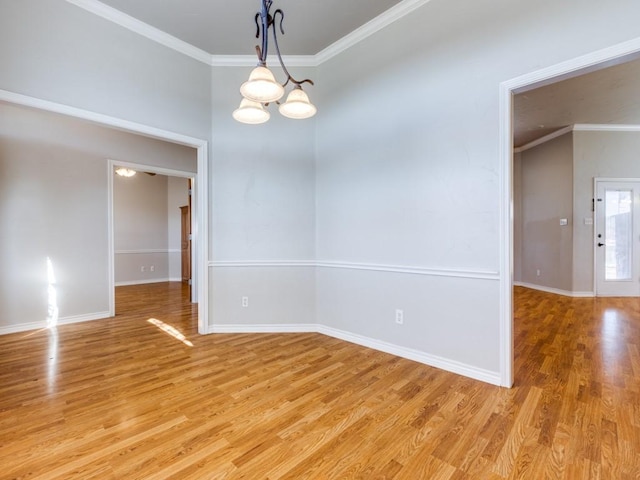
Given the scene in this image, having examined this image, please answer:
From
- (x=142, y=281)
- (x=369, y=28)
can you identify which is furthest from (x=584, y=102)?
(x=142, y=281)

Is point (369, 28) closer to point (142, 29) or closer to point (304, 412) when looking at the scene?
point (142, 29)

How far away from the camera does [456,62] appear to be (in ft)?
8.57

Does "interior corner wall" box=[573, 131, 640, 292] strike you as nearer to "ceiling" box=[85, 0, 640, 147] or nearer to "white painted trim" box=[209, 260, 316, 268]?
"ceiling" box=[85, 0, 640, 147]

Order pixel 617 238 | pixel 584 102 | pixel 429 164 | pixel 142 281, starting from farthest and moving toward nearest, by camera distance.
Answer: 1. pixel 142 281
2. pixel 617 238
3. pixel 584 102
4. pixel 429 164

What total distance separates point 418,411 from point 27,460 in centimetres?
221

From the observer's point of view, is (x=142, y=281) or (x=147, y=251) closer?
(x=142, y=281)

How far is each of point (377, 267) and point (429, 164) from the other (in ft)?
3.65

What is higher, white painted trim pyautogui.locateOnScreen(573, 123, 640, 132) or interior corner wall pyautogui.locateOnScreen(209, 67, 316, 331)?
white painted trim pyautogui.locateOnScreen(573, 123, 640, 132)

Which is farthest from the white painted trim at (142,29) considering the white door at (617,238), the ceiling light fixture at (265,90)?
the white door at (617,238)

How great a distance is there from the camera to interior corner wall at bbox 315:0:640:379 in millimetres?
2309

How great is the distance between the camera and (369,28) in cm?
320

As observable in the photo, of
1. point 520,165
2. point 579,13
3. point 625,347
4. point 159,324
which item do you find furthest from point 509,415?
point 520,165

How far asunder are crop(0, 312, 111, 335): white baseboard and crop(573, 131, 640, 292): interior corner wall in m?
8.20

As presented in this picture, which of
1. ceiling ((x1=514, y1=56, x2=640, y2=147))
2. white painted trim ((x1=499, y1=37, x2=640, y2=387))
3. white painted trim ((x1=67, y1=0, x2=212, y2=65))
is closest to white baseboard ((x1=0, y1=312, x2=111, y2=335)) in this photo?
white painted trim ((x1=67, y1=0, x2=212, y2=65))
